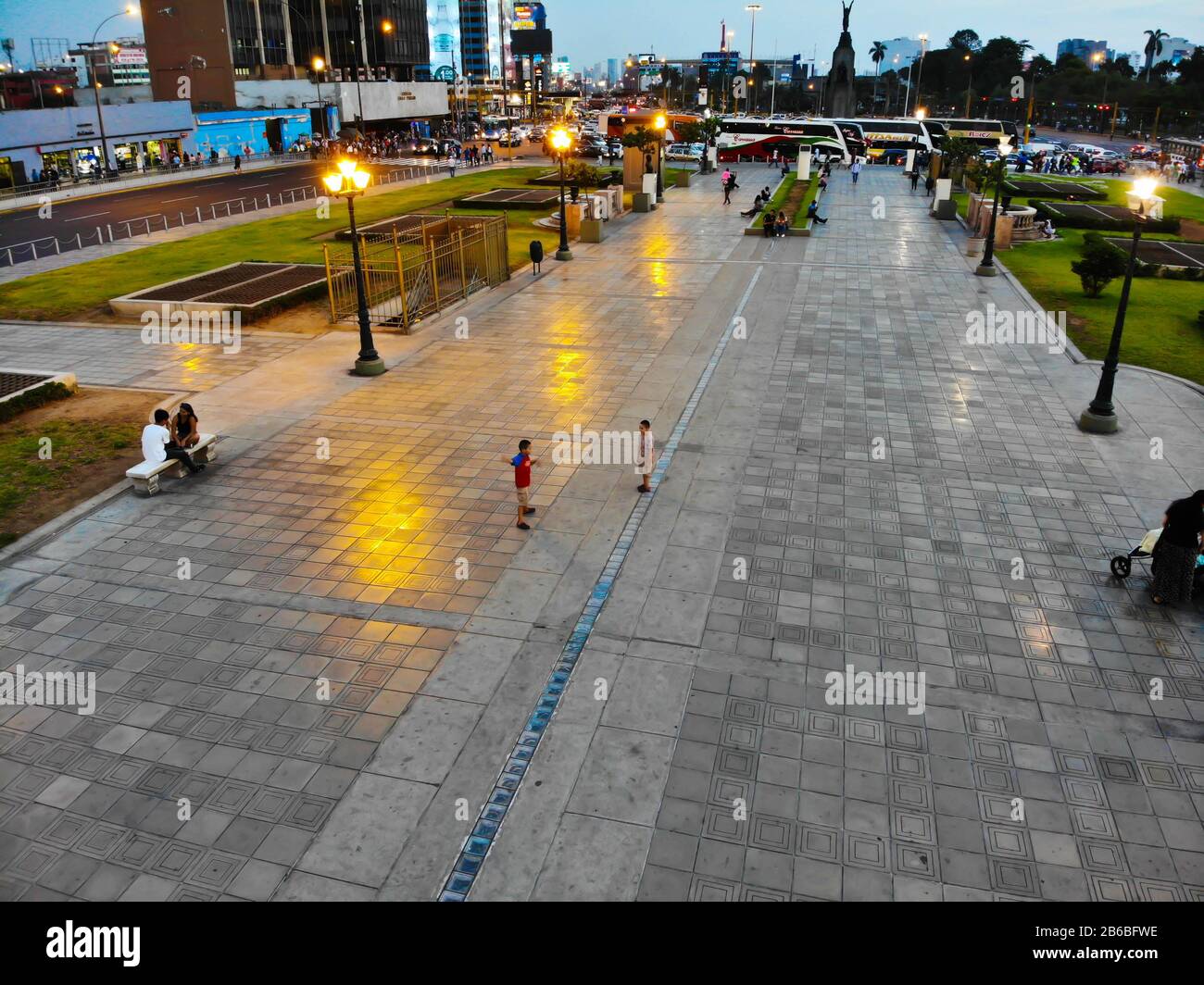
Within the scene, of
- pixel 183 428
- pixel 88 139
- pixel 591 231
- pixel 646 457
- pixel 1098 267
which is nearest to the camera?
pixel 646 457

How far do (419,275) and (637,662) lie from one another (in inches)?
608

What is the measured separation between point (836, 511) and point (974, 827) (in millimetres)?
5546

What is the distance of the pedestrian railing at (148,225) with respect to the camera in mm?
31328

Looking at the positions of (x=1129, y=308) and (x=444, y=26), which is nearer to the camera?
(x=1129, y=308)

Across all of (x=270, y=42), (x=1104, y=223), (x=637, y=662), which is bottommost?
(x=637, y=662)

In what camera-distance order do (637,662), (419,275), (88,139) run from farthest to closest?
(88,139)
(419,275)
(637,662)

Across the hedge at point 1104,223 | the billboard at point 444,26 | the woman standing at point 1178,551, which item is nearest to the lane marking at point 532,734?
the woman standing at point 1178,551

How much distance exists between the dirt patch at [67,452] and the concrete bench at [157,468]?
728 millimetres

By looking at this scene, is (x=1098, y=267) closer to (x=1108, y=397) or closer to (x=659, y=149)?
(x=1108, y=397)

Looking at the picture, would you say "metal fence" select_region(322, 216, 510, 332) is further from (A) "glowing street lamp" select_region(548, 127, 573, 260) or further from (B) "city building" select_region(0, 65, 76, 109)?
(B) "city building" select_region(0, 65, 76, 109)

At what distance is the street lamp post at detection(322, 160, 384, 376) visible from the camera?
53.3 feet

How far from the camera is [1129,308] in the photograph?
22625 millimetres

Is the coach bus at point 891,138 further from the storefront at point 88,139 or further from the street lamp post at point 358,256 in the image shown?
the street lamp post at point 358,256

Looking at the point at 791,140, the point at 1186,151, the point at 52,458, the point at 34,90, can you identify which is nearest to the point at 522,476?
the point at 52,458
